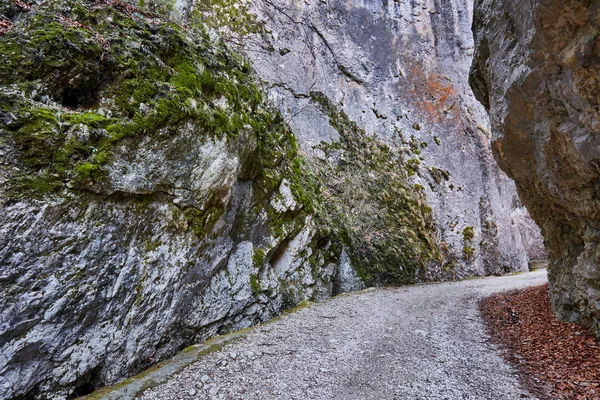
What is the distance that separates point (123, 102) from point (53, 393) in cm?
434

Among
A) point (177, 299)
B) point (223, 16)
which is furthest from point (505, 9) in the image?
point (223, 16)

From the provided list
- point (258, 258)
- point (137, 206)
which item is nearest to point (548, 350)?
point (258, 258)

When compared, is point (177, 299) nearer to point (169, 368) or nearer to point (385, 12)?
point (169, 368)

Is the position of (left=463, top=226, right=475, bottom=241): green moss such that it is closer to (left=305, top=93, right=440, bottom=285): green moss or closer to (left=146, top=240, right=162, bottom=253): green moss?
(left=305, top=93, right=440, bottom=285): green moss

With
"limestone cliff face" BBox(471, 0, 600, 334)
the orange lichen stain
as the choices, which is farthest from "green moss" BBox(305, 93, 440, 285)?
"limestone cliff face" BBox(471, 0, 600, 334)

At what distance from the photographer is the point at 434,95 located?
21.8 metres

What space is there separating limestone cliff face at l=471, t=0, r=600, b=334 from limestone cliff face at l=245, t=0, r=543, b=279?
818 centimetres

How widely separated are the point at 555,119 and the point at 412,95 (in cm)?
1781

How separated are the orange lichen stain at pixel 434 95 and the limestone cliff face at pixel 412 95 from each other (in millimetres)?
82

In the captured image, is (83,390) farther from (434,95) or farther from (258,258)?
(434,95)

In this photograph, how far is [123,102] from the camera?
5121 mm

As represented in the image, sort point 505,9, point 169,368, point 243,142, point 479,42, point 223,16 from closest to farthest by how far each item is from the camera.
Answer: point 169,368
point 505,9
point 243,142
point 479,42
point 223,16

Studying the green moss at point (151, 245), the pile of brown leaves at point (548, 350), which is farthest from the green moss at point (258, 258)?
the pile of brown leaves at point (548, 350)

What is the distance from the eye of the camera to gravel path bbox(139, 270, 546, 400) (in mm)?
3707
